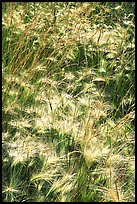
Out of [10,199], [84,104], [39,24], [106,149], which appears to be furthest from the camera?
[39,24]

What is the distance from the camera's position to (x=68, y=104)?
2.47m

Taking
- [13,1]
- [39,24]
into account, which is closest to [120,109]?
[39,24]

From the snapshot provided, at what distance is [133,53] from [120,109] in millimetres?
476

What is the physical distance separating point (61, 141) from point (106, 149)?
269 millimetres

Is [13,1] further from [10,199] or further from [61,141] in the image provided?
[10,199]

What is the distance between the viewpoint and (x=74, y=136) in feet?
7.24

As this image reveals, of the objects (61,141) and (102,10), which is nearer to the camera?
(61,141)

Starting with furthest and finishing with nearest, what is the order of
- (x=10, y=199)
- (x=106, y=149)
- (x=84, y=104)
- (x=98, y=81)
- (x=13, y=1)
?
(x=13, y=1)
(x=98, y=81)
(x=84, y=104)
(x=106, y=149)
(x=10, y=199)

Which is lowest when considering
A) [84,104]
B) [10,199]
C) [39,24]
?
[10,199]

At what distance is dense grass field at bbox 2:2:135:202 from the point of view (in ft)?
6.66

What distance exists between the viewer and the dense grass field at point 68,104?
2.03m

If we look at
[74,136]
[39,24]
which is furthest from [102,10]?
[74,136]

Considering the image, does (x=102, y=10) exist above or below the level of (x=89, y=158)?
above

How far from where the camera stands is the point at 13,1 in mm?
3311
